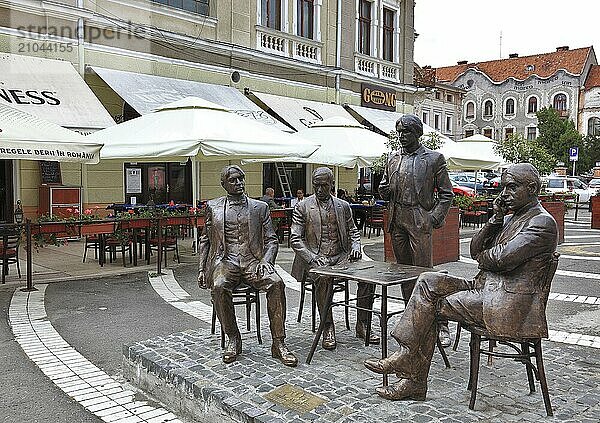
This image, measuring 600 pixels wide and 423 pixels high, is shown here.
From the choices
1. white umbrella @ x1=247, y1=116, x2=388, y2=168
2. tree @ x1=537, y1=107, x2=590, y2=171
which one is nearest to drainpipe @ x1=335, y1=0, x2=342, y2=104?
white umbrella @ x1=247, y1=116, x2=388, y2=168

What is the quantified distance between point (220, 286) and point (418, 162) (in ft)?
6.74

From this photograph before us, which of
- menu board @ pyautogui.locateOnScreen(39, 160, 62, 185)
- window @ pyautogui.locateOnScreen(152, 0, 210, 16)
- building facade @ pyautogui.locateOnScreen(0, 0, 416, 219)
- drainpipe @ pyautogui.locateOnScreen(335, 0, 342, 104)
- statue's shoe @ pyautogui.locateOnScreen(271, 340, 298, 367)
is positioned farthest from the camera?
drainpipe @ pyautogui.locateOnScreen(335, 0, 342, 104)

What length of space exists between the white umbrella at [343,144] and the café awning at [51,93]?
165 inches

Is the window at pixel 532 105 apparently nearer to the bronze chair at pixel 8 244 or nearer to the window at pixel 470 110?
the window at pixel 470 110

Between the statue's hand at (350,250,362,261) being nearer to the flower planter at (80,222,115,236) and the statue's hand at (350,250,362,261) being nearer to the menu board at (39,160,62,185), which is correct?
the flower planter at (80,222,115,236)

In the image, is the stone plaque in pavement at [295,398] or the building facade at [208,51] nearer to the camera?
the stone plaque in pavement at [295,398]

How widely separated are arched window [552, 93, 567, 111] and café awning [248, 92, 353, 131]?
45944 mm

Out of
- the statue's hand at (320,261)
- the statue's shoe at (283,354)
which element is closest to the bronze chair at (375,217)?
the statue's hand at (320,261)

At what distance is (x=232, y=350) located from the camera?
502 cm

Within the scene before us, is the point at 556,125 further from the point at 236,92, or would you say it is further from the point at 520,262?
the point at 520,262

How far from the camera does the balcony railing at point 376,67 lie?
21.3 meters

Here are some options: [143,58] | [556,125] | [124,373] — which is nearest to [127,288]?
[124,373]

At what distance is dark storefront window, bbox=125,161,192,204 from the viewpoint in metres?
15.2

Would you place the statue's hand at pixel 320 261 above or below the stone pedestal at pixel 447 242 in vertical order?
above
